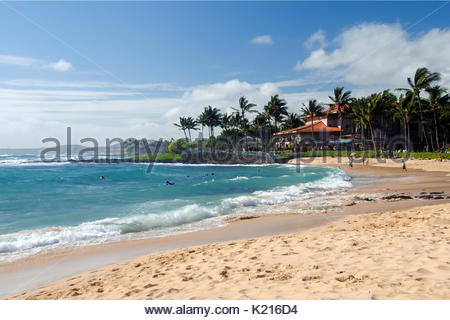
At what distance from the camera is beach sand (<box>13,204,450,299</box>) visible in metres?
4.19

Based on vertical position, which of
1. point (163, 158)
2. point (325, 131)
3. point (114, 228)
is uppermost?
point (325, 131)

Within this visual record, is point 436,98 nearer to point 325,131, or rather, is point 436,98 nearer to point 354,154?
point 354,154

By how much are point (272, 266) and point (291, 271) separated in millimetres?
524

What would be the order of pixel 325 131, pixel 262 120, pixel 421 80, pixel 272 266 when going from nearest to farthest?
pixel 272 266 < pixel 421 80 < pixel 325 131 < pixel 262 120

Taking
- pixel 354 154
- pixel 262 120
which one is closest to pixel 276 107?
pixel 262 120

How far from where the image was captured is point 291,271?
5176 millimetres

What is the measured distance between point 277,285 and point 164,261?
11.3 ft

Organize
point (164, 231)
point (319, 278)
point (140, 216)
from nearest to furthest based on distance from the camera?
point (319, 278) < point (164, 231) < point (140, 216)

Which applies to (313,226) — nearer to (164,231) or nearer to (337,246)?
(337,246)

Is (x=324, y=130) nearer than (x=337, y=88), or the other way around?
(x=337, y=88)

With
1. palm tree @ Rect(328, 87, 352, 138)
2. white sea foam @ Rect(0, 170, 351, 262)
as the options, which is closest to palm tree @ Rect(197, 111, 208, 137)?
palm tree @ Rect(328, 87, 352, 138)

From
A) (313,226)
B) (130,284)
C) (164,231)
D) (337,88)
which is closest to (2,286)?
(130,284)

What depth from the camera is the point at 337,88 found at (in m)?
55.7
